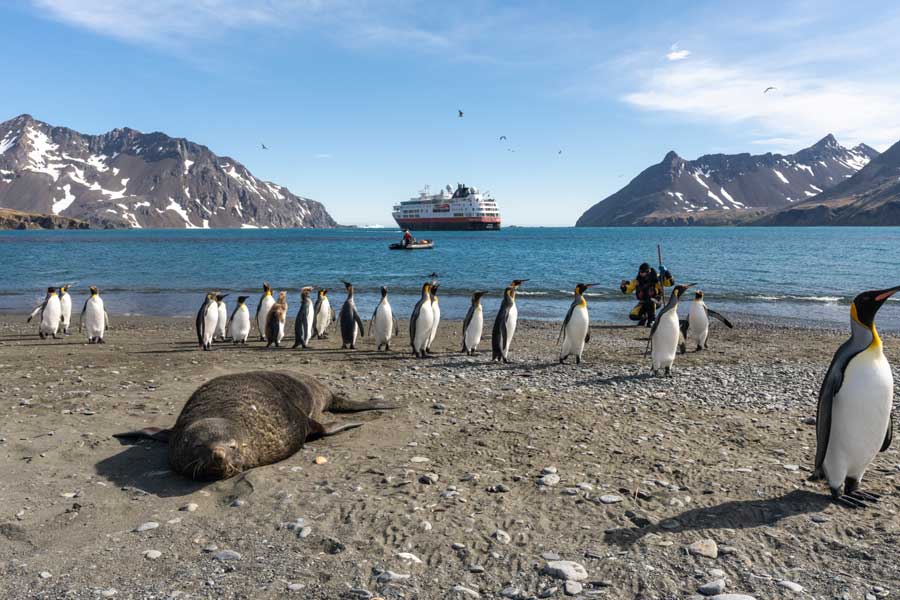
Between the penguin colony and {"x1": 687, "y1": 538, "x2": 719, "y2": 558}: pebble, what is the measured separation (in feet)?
5.46

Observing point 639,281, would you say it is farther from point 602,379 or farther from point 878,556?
point 878,556

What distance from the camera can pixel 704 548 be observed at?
4.42 metres

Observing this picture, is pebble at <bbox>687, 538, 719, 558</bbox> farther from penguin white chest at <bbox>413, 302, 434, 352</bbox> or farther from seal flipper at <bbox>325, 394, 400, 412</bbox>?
penguin white chest at <bbox>413, 302, 434, 352</bbox>

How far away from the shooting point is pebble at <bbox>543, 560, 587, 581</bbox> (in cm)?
410

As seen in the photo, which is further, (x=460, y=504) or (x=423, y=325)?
(x=423, y=325)

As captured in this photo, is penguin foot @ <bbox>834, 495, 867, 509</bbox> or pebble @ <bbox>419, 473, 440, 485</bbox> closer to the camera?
penguin foot @ <bbox>834, 495, 867, 509</bbox>

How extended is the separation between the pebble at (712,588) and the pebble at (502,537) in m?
1.29

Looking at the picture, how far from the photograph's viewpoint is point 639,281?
20.0 meters

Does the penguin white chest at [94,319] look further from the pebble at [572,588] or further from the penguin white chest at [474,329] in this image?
the pebble at [572,588]

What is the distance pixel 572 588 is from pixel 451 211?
147980mm

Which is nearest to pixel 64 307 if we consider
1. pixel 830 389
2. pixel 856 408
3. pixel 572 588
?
pixel 572 588

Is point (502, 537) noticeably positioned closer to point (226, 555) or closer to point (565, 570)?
point (565, 570)

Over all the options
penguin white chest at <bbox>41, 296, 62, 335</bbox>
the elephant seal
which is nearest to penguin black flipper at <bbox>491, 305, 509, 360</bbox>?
the elephant seal

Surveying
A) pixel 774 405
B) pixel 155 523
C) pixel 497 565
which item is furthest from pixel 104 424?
pixel 774 405
